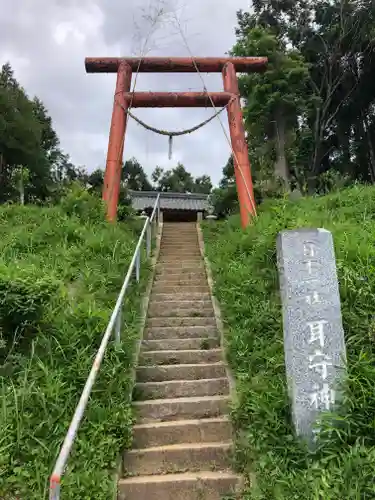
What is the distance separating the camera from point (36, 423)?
3.66 meters

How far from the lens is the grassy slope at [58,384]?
3.34 metres

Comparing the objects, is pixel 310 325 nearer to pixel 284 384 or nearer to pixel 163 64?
pixel 284 384

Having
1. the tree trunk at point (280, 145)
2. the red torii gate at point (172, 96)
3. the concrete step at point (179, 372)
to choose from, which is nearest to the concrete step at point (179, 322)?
the concrete step at point (179, 372)

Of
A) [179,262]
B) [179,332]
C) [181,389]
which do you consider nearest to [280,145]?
[179,262]

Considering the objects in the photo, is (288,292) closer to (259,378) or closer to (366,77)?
(259,378)

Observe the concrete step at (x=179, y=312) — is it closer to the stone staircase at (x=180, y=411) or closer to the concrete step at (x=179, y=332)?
the stone staircase at (x=180, y=411)

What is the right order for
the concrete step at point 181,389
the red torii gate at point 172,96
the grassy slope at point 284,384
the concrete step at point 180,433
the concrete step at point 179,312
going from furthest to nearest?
the red torii gate at point 172,96
the concrete step at point 179,312
the concrete step at point 181,389
the concrete step at point 180,433
the grassy slope at point 284,384

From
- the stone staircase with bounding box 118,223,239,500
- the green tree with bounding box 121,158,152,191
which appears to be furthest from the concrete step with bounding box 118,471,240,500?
the green tree with bounding box 121,158,152,191

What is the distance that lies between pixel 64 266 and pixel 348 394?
4.40 m

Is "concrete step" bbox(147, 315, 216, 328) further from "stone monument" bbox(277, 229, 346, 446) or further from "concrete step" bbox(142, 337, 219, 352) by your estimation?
"stone monument" bbox(277, 229, 346, 446)

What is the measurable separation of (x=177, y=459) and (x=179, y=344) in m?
1.79

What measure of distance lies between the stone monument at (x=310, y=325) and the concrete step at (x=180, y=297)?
2954 millimetres

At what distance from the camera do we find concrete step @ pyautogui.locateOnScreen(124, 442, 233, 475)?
3.82 metres

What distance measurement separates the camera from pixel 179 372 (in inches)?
197
